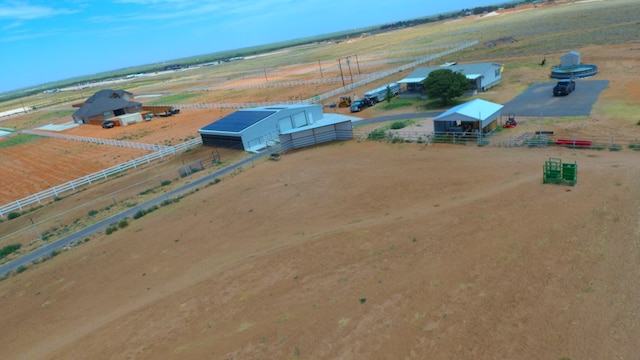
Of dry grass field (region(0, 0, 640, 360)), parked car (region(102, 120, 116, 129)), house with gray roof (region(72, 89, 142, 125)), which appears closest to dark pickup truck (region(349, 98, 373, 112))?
dry grass field (region(0, 0, 640, 360))

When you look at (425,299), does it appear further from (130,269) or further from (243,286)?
(130,269)

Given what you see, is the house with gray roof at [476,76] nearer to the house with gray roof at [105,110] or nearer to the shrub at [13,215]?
the shrub at [13,215]

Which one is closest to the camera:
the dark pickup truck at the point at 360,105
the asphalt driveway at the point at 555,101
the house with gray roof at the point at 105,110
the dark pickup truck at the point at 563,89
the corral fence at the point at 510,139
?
the corral fence at the point at 510,139

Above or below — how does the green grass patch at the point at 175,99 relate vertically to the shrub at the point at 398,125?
above

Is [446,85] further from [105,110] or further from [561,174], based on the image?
[105,110]

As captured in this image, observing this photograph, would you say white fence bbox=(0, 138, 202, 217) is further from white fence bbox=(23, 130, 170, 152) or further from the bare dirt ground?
the bare dirt ground

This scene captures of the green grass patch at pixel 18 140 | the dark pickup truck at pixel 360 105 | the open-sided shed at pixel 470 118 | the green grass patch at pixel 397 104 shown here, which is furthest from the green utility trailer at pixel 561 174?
the green grass patch at pixel 18 140
